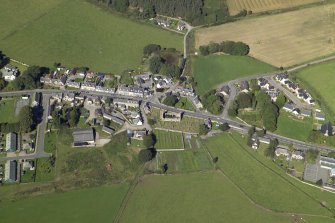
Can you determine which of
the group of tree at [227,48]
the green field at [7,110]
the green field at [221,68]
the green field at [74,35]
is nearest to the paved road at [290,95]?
the green field at [221,68]

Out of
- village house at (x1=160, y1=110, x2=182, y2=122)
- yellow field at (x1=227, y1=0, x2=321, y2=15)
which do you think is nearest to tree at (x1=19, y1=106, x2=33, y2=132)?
village house at (x1=160, y1=110, x2=182, y2=122)

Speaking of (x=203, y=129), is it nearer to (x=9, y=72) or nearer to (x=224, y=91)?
(x=224, y=91)

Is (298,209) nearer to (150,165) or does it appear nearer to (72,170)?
(150,165)

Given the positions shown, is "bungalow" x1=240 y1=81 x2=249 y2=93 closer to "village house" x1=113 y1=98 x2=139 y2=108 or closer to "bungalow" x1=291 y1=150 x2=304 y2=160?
"bungalow" x1=291 y1=150 x2=304 y2=160

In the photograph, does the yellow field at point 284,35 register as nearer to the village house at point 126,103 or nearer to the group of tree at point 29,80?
the village house at point 126,103

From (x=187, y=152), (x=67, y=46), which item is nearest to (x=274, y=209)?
(x=187, y=152)

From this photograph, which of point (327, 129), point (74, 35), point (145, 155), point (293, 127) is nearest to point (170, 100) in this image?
point (145, 155)

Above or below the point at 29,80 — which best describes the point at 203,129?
below
